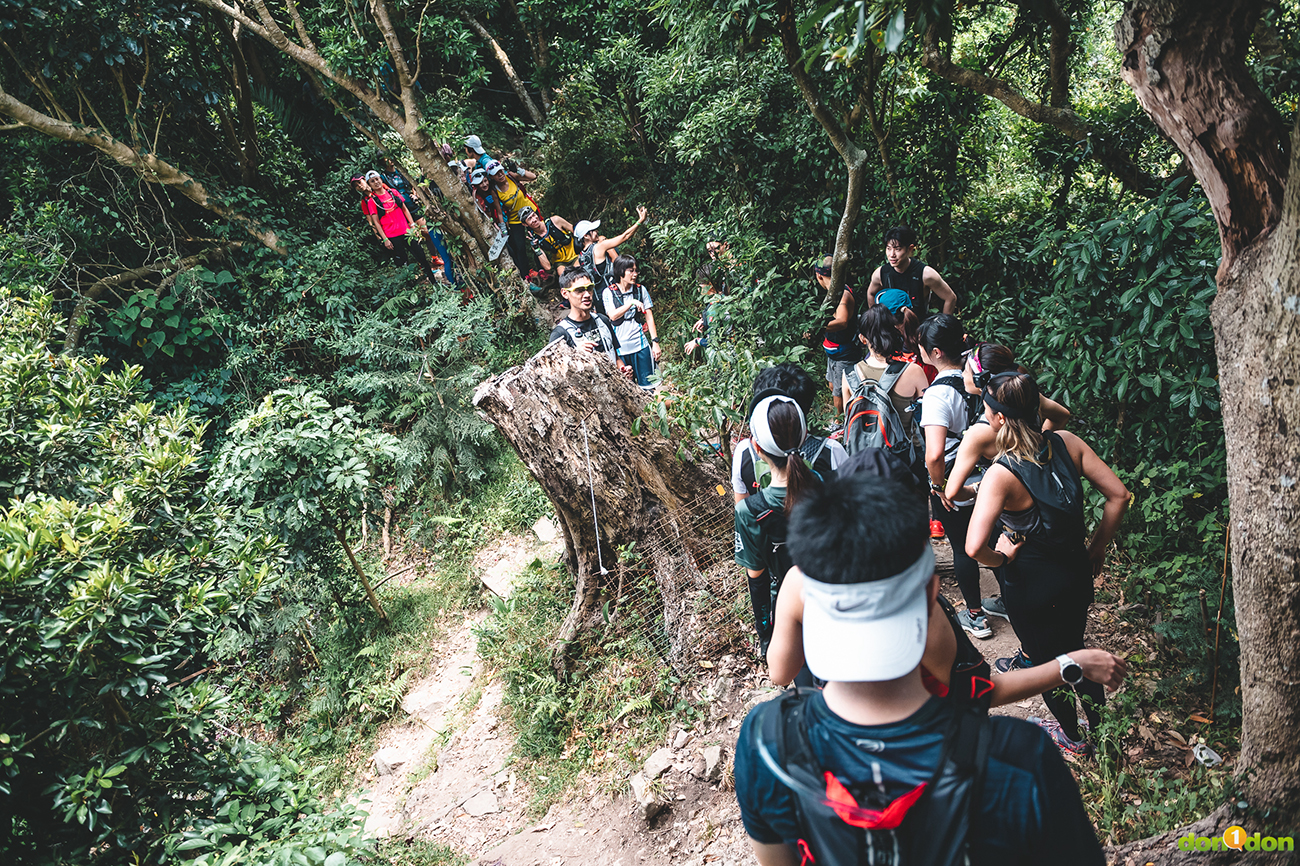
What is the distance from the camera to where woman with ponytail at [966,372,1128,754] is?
9.15 feet

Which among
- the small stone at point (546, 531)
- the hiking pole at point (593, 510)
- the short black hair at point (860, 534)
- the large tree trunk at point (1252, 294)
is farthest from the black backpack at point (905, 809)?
the small stone at point (546, 531)

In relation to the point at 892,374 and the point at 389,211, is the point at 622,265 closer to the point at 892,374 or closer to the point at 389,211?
the point at 892,374

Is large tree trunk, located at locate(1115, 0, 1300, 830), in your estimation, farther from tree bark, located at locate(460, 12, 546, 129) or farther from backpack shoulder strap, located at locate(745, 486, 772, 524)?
tree bark, located at locate(460, 12, 546, 129)

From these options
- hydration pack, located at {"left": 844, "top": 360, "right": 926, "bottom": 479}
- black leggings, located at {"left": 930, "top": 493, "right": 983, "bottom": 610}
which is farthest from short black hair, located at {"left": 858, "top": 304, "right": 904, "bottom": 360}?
black leggings, located at {"left": 930, "top": 493, "right": 983, "bottom": 610}

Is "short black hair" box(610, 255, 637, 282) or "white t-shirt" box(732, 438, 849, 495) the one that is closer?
"white t-shirt" box(732, 438, 849, 495)

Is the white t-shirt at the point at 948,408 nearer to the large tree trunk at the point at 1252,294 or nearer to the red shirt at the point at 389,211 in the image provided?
the large tree trunk at the point at 1252,294

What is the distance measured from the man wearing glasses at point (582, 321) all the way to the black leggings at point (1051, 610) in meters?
3.97

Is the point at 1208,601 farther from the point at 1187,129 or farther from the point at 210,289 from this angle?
the point at 210,289

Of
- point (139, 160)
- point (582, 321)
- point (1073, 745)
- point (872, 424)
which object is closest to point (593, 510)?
point (582, 321)

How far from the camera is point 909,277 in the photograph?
532 cm

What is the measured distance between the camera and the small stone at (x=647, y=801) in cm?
410

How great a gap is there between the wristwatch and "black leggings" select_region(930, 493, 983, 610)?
1868 millimetres

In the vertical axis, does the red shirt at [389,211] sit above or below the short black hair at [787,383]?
above

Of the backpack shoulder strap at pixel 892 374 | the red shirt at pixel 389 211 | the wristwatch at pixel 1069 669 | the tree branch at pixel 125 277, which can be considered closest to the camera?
the wristwatch at pixel 1069 669
